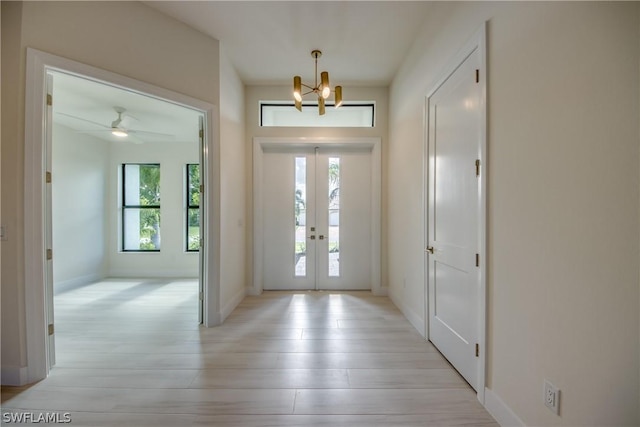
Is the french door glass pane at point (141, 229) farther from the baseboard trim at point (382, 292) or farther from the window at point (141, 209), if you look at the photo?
the baseboard trim at point (382, 292)

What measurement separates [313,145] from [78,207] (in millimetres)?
4492

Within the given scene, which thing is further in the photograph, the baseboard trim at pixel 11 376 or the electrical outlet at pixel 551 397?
the baseboard trim at pixel 11 376

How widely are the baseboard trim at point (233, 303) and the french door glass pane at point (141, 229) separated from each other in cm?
288

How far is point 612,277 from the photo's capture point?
0.99 m

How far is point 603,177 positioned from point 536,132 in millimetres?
409

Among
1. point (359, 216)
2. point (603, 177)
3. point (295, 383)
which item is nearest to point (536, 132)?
point (603, 177)

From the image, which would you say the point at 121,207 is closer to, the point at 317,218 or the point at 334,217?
the point at 317,218

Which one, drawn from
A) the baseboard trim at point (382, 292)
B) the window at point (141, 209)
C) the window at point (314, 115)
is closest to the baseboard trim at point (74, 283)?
the window at point (141, 209)

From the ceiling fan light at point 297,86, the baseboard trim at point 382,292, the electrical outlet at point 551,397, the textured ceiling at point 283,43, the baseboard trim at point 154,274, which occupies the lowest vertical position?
the baseboard trim at point 154,274

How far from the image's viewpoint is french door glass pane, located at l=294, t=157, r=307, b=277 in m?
4.15

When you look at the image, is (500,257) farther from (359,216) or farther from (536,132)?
(359,216)

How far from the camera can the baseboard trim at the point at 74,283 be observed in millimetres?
4361

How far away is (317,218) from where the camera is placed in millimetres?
4156

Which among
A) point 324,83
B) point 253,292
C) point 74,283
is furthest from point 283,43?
point 74,283
